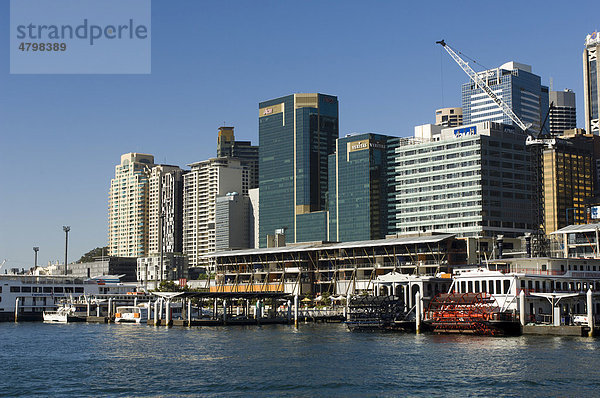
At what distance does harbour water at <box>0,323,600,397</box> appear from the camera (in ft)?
249

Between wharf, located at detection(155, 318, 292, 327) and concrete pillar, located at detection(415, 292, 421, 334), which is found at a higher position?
concrete pillar, located at detection(415, 292, 421, 334)

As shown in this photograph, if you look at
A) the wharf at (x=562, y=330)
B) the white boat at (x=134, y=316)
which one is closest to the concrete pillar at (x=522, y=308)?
the wharf at (x=562, y=330)

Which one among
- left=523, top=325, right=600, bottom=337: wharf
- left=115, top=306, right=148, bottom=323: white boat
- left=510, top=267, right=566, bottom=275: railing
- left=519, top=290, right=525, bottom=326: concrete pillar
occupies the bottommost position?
left=115, top=306, right=148, bottom=323: white boat

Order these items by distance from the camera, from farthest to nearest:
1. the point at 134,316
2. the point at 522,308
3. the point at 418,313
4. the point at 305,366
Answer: the point at 134,316, the point at 418,313, the point at 522,308, the point at 305,366

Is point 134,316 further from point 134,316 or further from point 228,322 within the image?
point 228,322

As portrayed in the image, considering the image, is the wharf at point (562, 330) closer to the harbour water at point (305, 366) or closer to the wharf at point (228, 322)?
the harbour water at point (305, 366)

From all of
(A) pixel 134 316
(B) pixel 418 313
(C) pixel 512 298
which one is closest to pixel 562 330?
(C) pixel 512 298

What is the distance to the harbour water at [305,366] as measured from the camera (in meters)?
75.8

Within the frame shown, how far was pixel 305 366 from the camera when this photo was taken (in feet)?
298

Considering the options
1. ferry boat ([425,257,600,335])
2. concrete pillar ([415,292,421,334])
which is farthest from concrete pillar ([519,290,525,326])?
concrete pillar ([415,292,421,334])

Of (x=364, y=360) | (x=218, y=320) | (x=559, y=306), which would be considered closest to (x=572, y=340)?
(x=559, y=306)

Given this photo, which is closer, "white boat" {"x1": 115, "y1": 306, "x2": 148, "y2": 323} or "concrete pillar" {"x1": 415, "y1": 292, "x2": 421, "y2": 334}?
"concrete pillar" {"x1": 415, "y1": 292, "x2": 421, "y2": 334}

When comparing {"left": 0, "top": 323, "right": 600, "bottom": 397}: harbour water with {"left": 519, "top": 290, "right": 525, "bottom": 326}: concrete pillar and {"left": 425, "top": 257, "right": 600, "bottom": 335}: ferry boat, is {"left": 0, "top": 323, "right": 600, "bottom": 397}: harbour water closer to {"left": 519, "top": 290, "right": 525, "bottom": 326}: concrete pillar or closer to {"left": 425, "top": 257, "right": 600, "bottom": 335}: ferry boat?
{"left": 425, "top": 257, "right": 600, "bottom": 335}: ferry boat

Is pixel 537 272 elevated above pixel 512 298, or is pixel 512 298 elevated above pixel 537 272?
pixel 537 272
